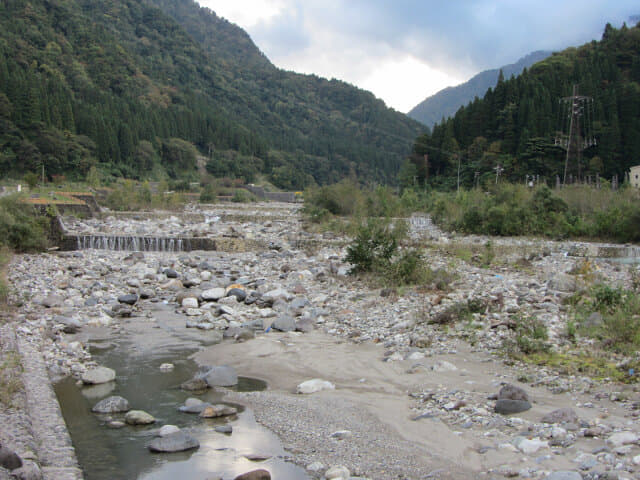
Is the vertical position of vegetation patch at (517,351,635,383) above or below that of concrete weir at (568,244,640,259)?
below

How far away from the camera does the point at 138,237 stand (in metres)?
21.4

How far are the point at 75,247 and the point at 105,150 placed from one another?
46449 mm

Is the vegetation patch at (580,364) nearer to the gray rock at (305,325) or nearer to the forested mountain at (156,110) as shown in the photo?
the gray rock at (305,325)

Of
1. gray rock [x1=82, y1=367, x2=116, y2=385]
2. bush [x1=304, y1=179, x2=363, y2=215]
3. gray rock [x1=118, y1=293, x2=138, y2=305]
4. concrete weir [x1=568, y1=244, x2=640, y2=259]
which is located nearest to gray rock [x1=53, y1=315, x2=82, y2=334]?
gray rock [x1=118, y1=293, x2=138, y2=305]

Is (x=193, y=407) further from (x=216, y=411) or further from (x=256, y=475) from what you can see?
(x=256, y=475)

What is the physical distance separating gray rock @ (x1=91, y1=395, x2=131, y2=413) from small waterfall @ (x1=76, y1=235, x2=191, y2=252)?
15680 mm

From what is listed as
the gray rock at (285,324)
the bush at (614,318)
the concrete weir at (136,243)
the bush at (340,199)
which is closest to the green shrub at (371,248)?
the gray rock at (285,324)

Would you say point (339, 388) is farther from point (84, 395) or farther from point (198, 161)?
point (198, 161)

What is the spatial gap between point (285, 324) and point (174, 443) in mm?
4676

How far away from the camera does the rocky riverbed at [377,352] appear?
14.9 feet

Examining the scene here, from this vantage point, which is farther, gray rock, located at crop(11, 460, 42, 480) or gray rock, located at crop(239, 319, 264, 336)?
gray rock, located at crop(239, 319, 264, 336)

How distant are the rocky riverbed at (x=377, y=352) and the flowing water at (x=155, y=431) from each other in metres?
0.25

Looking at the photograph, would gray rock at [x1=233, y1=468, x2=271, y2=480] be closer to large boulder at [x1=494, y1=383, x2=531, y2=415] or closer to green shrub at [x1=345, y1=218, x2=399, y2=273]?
large boulder at [x1=494, y1=383, x2=531, y2=415]

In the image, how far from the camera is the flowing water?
475 centimetres
